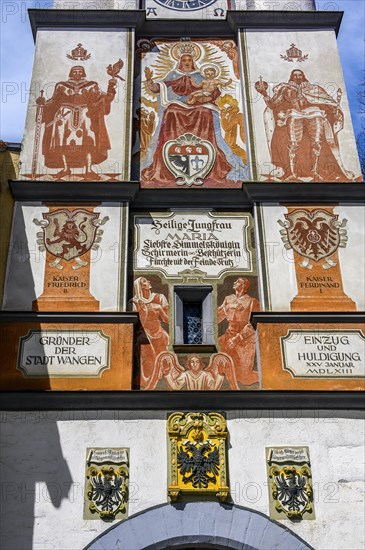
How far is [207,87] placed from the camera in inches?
412

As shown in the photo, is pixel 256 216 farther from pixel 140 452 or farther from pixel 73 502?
pixel 73 502

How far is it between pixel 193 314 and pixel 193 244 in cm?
88

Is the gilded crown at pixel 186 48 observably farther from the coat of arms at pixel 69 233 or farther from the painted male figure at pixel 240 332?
the painted male figure at pixel 240 332

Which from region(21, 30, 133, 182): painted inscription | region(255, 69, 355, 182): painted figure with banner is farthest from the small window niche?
region(255, 69, 355, 182): painted figure with banner

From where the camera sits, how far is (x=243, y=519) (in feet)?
24.6

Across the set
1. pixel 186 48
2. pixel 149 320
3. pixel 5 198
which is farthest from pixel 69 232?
pixel 186 48

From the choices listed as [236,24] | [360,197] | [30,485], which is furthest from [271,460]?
[236,24]

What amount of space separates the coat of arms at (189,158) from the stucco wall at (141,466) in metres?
3.26

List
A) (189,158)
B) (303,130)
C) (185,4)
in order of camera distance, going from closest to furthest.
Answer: (189,158) → (303,130) → (185,4)

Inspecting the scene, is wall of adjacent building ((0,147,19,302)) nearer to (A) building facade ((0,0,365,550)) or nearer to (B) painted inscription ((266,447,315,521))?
(A) building facade ((0,0,365,550))

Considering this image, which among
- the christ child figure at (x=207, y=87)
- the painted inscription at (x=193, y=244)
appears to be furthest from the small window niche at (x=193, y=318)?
the christ child figure at (x=207, y=87)

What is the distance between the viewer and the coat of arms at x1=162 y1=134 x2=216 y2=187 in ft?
31.9

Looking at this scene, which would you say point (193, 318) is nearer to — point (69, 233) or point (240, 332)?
point (240, 332)

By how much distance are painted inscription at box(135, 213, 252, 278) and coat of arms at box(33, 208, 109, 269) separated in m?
0.56
